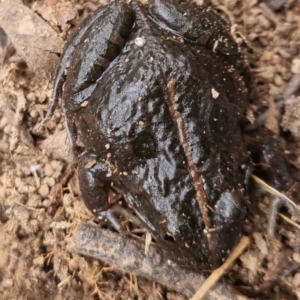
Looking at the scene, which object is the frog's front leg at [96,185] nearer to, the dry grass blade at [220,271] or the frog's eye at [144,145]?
the frog's eye at [144,145]

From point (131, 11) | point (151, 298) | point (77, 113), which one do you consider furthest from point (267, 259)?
point (131, 11)

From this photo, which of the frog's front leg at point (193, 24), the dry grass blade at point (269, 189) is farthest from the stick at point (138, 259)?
the frog's front leg at point (193, 24)

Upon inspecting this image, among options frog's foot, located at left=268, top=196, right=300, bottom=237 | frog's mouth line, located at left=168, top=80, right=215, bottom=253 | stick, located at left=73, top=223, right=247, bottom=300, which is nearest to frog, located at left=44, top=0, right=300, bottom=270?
frog's mouth line, located at left=168, top=80, right=215, bottom=253

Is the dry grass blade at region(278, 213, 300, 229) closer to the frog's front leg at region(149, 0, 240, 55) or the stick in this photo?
the stick

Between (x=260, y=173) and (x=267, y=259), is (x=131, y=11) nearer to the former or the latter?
(x=260, y=173)

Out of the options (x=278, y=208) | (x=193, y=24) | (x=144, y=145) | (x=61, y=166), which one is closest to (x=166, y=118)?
(x=144, y=145)
